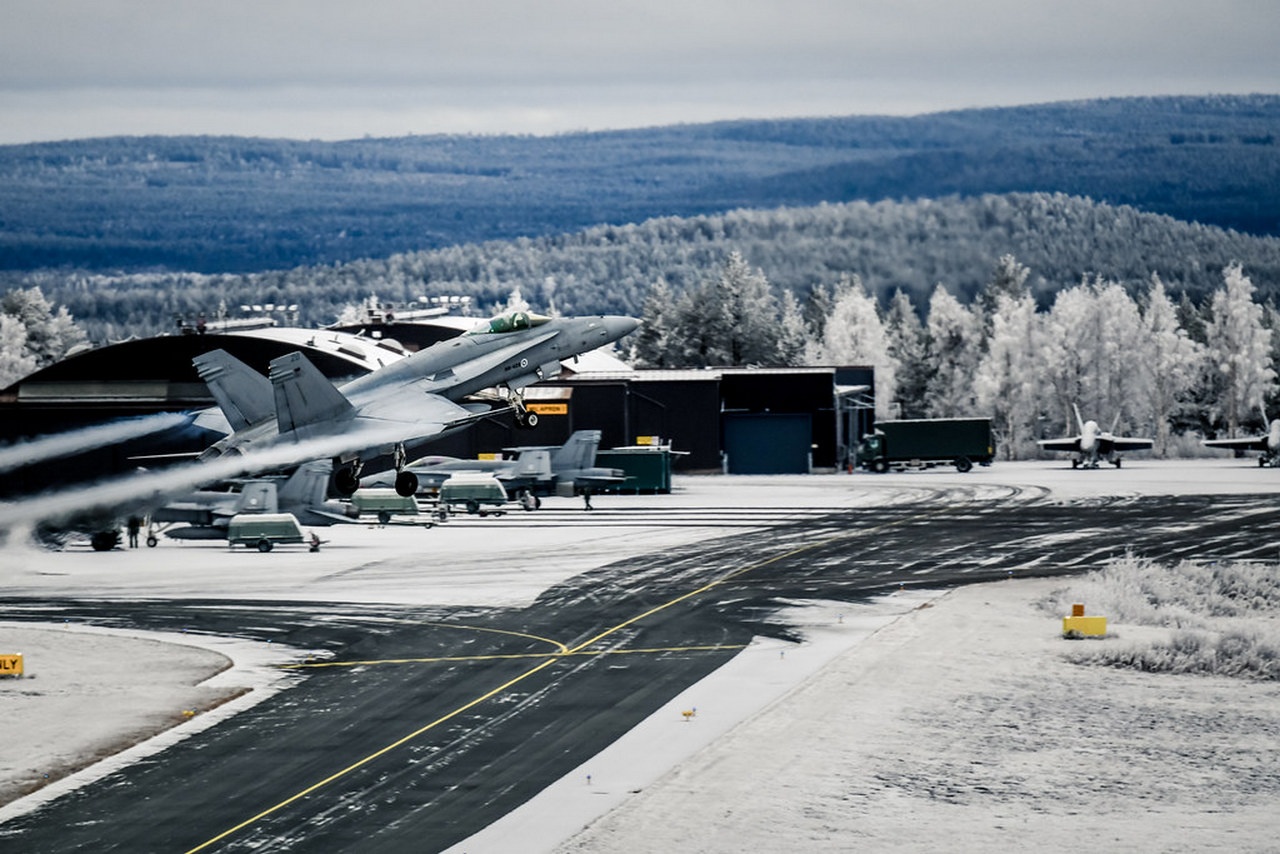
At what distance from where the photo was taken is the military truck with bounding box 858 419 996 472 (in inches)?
4774

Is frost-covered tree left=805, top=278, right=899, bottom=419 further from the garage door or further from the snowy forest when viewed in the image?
the garage door

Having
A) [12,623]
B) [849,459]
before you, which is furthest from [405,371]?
[849,459]

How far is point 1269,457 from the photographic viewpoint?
119688 mm

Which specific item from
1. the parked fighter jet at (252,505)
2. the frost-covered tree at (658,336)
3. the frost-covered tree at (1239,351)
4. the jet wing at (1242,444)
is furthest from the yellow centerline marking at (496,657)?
the frost-covered tree at (658,336)

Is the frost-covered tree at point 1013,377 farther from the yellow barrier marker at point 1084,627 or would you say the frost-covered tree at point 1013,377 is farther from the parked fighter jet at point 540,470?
the yellow barrier marker at point 1084,627

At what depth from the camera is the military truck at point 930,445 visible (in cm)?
12125

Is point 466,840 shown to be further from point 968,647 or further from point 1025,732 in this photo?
point 968,647

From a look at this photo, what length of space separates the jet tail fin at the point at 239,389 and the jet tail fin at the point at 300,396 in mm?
2850

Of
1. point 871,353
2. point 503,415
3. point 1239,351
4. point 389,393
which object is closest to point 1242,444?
point 1239,351

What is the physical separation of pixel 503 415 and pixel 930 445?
3332 cm

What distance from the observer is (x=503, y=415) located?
112875 millimetres

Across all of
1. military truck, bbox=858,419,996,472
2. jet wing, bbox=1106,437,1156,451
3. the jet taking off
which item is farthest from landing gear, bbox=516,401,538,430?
jet wing, bbox=1106,437,1156,451

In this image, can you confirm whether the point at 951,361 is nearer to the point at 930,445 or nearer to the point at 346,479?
the point at 930,445

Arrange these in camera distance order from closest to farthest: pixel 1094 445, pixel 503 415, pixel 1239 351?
pixel 503 415, pixel 1094 445, pixel 1239 351
